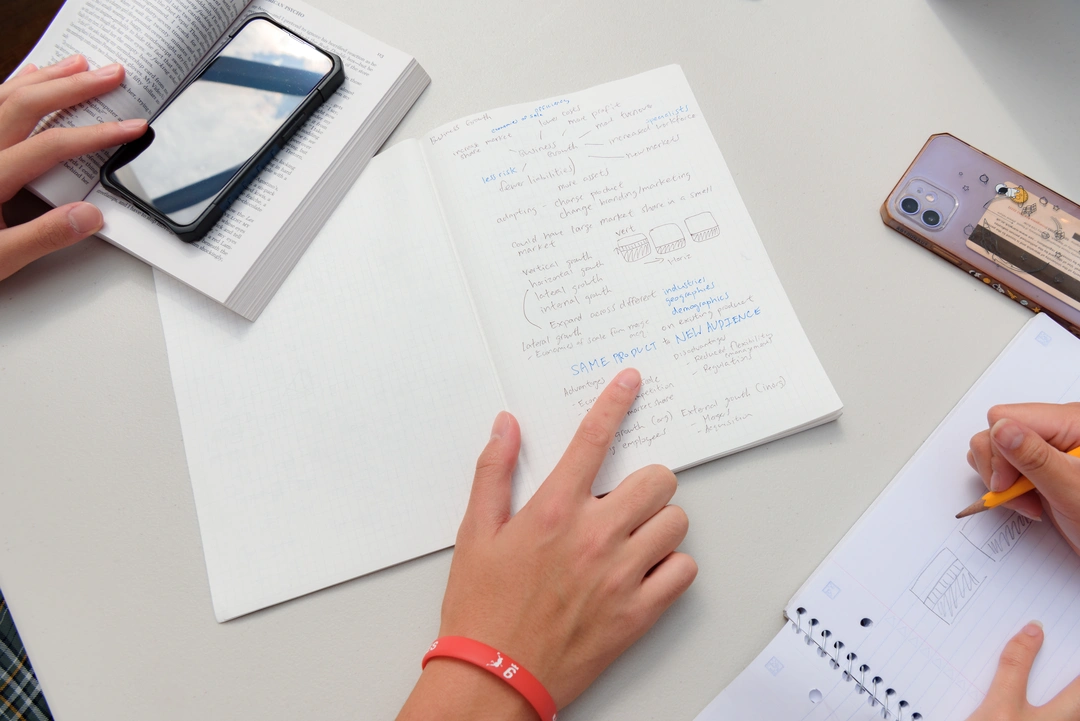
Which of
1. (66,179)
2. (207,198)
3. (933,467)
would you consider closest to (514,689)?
(933,467)

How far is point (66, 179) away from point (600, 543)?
24.5 inches

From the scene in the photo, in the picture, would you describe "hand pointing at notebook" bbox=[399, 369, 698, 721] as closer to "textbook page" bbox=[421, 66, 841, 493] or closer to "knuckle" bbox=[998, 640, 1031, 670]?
"textbook page" bbox=[421, 66, 841, 493]

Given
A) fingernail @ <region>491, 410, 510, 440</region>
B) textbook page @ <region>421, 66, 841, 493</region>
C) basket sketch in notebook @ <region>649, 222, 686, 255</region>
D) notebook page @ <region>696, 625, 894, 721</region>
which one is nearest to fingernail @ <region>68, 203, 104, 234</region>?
textbook page @ <region>421, 66, 841, 493</region>

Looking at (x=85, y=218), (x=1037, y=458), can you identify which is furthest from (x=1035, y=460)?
(x=85, y=218)

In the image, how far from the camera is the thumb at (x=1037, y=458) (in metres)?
0.51

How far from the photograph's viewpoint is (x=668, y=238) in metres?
0.63

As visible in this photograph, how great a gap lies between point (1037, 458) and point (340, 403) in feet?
1.97

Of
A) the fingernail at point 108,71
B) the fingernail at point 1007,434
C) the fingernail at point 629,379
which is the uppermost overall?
the fingernail at point 108,71

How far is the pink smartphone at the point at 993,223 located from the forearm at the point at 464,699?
58 cm

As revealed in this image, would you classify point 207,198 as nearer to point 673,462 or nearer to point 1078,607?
point 673,462

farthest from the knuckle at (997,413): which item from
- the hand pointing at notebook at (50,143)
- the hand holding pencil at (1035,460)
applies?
the hand pointing at notebook at (50,143)

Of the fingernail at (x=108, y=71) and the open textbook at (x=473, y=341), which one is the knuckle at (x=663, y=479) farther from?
the fingernail at (x=108, y=71)

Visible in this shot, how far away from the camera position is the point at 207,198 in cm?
61

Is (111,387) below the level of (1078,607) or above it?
above
